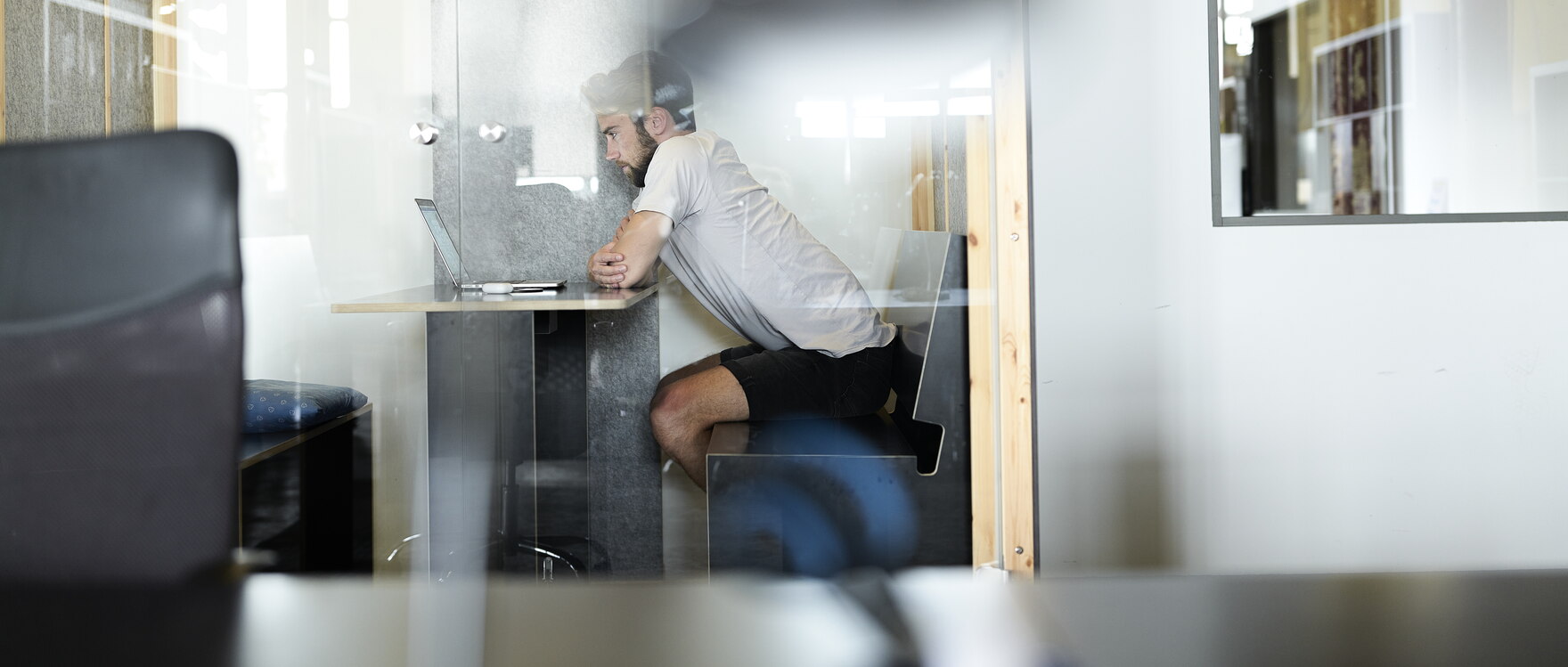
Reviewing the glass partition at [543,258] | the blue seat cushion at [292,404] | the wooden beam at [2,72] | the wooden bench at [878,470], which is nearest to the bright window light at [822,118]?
the glass partition at [543,258]

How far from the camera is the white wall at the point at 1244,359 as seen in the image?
69.7 inches

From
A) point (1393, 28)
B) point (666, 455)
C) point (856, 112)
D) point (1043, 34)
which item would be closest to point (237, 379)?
point (666, 455)

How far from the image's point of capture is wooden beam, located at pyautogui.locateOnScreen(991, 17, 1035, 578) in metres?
1.60

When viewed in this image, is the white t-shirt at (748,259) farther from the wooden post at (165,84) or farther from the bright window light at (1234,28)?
the bright window light at (1234,28)

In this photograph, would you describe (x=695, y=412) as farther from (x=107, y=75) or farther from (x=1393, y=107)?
(x=1393, y=107)

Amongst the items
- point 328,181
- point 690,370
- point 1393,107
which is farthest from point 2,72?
point 1393,107

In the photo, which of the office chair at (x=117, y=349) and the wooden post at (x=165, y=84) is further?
the wooden post at (x=165, y=84)

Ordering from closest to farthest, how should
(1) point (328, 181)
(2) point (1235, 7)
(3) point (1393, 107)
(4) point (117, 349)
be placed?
(4) point (117, 349) < (1) point (328, 181) < (2) point (1235, 7) < (3) point (1393, 107)

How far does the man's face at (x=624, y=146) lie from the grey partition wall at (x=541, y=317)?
0.05 feet

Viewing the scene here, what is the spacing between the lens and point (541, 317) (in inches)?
62.1

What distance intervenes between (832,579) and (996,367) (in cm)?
135

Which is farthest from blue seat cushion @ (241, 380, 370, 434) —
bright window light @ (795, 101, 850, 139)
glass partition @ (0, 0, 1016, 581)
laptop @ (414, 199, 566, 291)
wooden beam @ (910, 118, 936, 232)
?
wooden beam @ (910, 118, 936, 232)

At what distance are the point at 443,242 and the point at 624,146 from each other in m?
0.31

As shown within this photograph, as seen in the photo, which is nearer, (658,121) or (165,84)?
(165,84)
